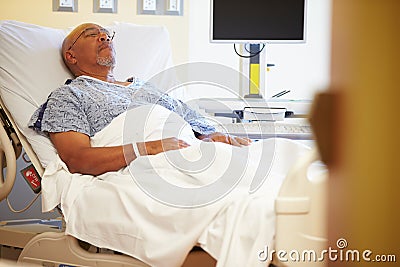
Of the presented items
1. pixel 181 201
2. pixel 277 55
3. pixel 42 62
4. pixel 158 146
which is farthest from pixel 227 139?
pixel 277 55

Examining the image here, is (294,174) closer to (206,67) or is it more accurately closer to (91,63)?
(91,63)

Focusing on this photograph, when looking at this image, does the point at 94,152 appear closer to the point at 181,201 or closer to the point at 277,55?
the point at 181,201

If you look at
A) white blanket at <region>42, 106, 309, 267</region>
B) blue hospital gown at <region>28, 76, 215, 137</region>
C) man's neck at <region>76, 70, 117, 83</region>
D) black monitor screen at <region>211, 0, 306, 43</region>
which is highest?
black monitor screen at <region>211, 0, 306, 43</region>

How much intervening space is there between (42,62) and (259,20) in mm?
1088

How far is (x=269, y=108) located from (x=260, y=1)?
52cm

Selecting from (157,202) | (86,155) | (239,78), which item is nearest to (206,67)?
(239,78)

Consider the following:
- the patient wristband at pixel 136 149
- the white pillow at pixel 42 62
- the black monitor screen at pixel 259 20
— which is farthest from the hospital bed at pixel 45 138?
the black monitor screen at pixel 259 20

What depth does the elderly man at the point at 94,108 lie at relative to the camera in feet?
5.45

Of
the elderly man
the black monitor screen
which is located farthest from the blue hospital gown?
the black monitor screen

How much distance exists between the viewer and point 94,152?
166cm

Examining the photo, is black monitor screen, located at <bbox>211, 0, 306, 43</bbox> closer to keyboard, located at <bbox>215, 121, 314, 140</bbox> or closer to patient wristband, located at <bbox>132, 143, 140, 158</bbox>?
keyboard, located at <bbox>215, 121, 314, 140</bbox>

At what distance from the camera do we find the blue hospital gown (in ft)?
5.65

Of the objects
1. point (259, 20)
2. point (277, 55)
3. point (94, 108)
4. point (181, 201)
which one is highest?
point (259, 20)

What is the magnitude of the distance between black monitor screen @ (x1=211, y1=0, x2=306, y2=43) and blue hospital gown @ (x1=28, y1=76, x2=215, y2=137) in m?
0.67
